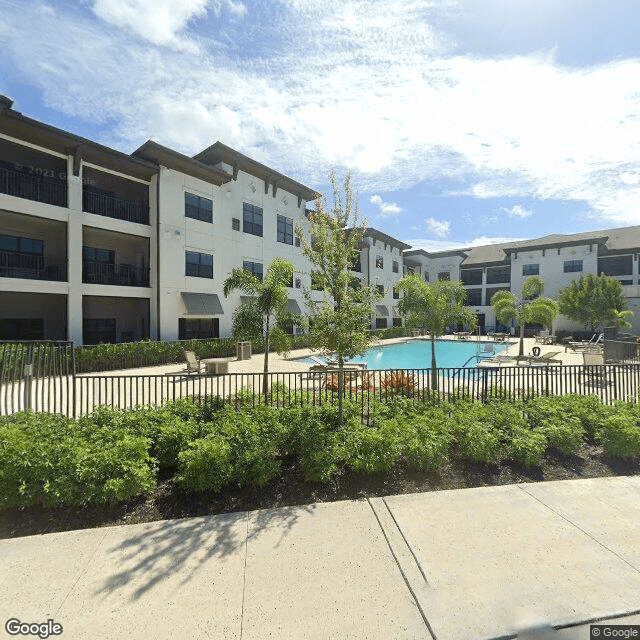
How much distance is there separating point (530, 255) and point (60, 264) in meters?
56.5

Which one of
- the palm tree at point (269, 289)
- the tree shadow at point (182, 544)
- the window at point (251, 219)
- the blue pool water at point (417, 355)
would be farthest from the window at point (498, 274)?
the tree shadow at point (182, 544)

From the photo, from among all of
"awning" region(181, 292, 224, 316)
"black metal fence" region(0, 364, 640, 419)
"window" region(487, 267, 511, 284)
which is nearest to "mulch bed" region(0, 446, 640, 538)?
"black metal fence" region(0, 364, 640, 419)

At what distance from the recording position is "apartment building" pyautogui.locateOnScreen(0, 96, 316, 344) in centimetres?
1719

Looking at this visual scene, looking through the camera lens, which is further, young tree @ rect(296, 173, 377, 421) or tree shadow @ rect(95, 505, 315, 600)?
young tree @ rect(296, 173, 377, 421)

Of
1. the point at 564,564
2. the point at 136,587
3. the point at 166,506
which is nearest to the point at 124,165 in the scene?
the point at 166,506

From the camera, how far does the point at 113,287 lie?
64.2 feet

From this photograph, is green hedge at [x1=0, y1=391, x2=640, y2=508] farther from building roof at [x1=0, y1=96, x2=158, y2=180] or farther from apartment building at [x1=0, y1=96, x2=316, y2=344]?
building roof at [x1=0, y1=96, x2=158, y2=180]

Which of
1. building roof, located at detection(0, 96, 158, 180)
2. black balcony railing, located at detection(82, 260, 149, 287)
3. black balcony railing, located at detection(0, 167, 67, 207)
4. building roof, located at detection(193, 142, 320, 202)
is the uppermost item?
building roof, located at detection(193, 142, 320, 202)

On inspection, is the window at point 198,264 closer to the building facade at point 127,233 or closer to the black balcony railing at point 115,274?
the building facade at point 127,233

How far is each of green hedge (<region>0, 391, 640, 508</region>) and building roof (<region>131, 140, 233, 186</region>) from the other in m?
18.8

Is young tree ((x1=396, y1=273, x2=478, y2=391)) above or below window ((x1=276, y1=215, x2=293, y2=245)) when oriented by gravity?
below

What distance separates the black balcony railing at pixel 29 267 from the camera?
17219 mm

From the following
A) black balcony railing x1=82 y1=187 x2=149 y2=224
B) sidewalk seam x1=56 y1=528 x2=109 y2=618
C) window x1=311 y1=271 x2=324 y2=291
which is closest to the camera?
sidewalk seam x1=56 y1=528 x2=109 y2=618

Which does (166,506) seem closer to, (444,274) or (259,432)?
(259,432)
